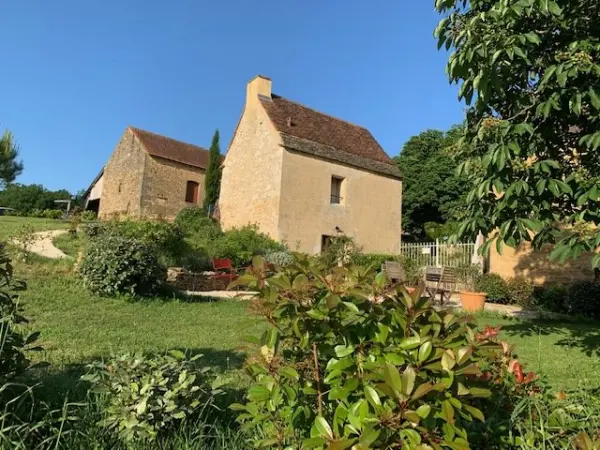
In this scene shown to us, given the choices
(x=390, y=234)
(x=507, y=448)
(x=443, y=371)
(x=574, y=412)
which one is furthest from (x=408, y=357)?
(x=390, y=234)

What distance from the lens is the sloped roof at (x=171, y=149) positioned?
1110 inches

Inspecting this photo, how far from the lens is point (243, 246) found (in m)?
16.5

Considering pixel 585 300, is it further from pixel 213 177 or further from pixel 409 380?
pixel 213 177

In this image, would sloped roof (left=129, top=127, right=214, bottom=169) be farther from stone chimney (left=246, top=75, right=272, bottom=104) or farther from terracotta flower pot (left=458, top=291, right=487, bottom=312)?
terracotta flower pot (left=458, top=291, right=487, bottom=312)

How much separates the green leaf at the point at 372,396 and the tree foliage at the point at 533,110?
107 inches

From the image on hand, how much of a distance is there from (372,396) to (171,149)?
98.3 ft

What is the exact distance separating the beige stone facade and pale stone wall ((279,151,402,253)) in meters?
11.0

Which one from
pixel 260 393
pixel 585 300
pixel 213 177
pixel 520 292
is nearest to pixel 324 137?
pixel 213 177

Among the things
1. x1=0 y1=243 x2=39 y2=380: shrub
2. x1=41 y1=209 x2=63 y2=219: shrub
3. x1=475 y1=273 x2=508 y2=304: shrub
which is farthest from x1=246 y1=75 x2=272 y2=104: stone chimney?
x1=41 y1=209 x2=63 y2=219: shrub

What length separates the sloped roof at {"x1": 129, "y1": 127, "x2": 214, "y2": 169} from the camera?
28.2m

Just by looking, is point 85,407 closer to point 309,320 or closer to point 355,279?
point 309,320

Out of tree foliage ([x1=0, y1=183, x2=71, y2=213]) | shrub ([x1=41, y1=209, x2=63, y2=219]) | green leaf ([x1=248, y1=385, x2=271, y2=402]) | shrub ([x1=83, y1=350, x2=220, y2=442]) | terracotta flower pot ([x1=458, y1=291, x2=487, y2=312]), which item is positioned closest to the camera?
green leaf ([x1=248, y1=385, x2=271, y2=402])

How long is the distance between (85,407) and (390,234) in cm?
2019

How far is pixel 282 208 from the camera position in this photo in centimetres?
1831
